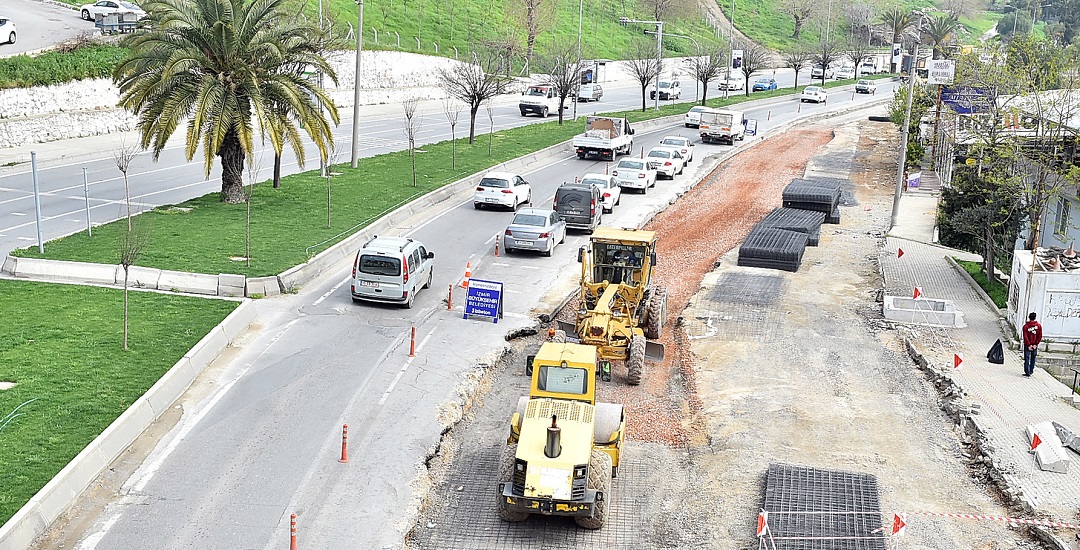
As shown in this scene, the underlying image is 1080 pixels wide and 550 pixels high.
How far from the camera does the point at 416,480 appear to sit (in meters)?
16.6

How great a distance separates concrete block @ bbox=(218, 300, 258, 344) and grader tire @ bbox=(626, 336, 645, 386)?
8.75 meters

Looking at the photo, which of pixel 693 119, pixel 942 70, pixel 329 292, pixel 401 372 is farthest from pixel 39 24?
pixel 942 70

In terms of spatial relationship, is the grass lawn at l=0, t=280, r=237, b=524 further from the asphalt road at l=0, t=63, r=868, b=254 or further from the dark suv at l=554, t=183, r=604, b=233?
the dark suv at l=554, t=183, r=604, b=233

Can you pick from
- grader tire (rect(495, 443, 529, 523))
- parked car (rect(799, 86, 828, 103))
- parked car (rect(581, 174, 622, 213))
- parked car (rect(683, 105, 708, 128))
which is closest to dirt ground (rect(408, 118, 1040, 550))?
grader tire (rect(495, 443, 529, 523))

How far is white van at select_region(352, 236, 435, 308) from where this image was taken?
82.7 feet

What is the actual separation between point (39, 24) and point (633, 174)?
121 feet

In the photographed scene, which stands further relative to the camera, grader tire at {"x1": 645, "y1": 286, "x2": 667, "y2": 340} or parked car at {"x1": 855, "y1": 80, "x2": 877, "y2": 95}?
parked car at {"x1": 855, "y1": 80, "x2": 877, "y2": 95}

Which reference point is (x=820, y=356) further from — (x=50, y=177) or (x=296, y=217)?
(x=50, y=177)

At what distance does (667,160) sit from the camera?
163ft

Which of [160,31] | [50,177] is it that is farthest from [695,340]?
[50,177]

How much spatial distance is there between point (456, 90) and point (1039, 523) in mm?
56963

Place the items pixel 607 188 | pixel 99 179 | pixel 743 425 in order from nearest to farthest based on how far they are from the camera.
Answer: pixel 743 425 → pixel 99 179 → pixel 607 188

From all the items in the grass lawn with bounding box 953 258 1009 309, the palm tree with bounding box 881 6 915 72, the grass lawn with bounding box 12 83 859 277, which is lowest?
the grass lawn with bounding box 953 258 1009 309

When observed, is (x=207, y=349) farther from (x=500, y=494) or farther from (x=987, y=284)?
(x=987, y=284)
